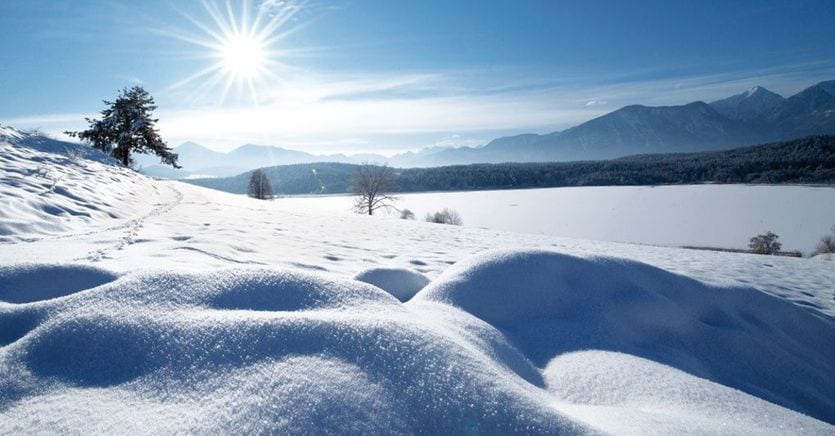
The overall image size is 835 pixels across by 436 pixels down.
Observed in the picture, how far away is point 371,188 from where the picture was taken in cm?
3731

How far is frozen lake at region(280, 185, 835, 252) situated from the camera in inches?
1583

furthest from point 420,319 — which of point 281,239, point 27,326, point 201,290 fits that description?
point 281,239

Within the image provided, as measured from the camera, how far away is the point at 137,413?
119 cm

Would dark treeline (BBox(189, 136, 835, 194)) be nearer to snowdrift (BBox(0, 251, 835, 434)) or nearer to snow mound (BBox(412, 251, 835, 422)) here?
snow mound (BBox(412, 251, 835, 422))

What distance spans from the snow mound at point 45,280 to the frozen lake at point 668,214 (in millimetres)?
25451

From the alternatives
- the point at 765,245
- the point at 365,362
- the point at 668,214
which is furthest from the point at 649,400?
the point at 668,214

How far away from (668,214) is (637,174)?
54.0 meters

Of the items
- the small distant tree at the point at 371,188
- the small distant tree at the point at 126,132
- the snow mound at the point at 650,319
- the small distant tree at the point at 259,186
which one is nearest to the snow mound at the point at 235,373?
the snow mound at the point at 650,319

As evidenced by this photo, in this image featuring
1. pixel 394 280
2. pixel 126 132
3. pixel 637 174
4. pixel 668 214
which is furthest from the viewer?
pixel 637 174

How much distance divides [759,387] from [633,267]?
1.27 metres

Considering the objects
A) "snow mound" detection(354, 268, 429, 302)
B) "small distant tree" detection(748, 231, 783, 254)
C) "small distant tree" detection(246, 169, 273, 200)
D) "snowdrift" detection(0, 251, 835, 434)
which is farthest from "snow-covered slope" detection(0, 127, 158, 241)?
"small distant tree" detection(748, 231, 783, 254)

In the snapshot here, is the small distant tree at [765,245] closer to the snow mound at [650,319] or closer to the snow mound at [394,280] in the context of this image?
the snow mound at [650,319]

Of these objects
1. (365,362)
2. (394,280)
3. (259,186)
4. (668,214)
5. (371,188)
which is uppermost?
(259,186)

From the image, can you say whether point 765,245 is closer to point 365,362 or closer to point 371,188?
point 371,188
